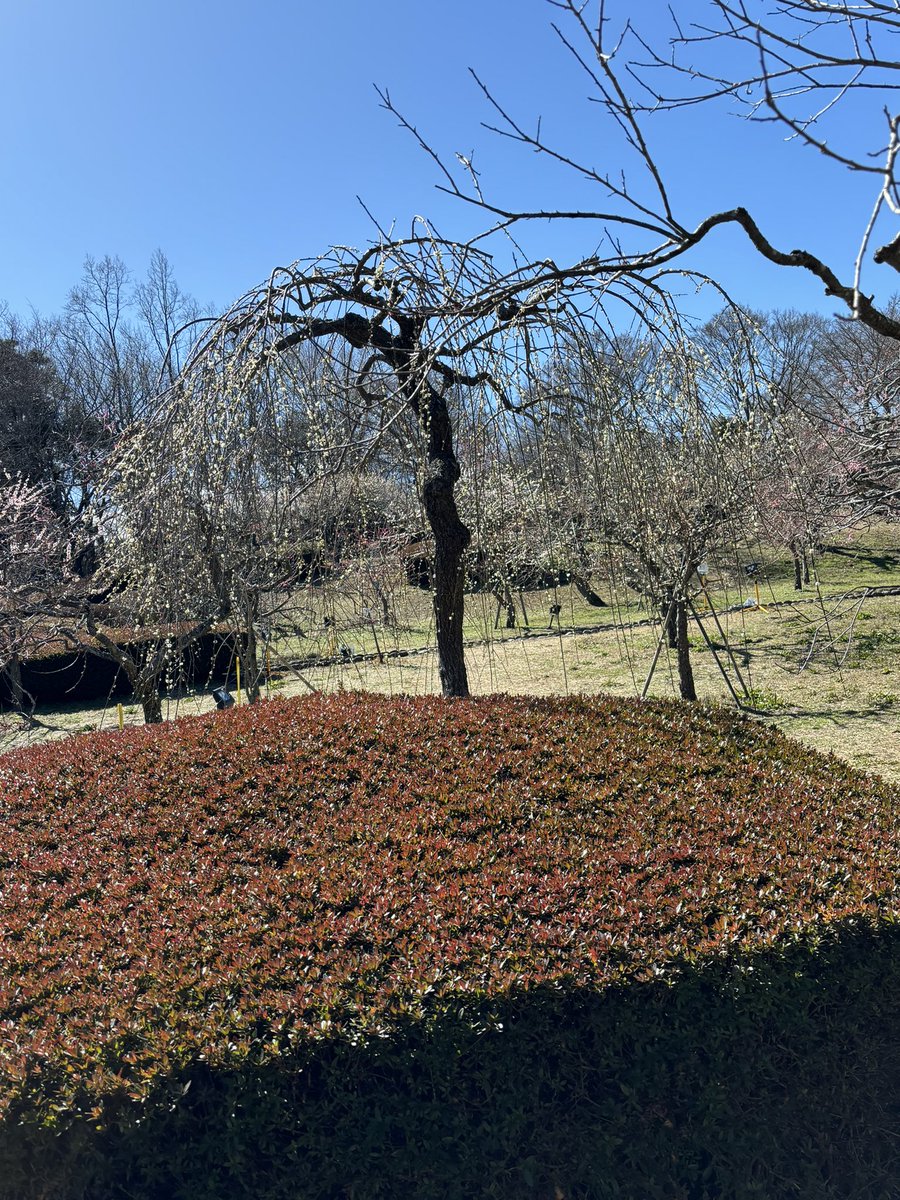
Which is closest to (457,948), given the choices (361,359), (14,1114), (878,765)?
(14,1114)

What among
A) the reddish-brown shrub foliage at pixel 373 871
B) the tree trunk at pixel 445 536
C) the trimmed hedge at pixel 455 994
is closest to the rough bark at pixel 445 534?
the tree trunk at pixel 445 536

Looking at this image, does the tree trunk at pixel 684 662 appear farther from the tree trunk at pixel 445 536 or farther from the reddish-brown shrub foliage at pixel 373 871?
the reddish-brown shrub foliage at pixel 373 871

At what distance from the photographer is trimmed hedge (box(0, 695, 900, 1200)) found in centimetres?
184

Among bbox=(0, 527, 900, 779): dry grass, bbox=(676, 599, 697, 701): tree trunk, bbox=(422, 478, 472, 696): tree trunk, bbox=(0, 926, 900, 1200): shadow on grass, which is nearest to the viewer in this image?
bbox=(0, 926, 900, 1200): shadow on grass

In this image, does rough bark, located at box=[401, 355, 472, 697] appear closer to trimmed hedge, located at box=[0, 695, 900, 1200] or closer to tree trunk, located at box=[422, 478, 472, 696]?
tree trunk, located at box=[422, 478, 472, 696]

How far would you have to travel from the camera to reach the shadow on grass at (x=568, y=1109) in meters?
1.83

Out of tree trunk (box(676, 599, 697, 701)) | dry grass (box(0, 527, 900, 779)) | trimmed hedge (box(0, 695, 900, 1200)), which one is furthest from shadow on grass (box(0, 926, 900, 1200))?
tree trunk (box(676, 599, 697, 701))

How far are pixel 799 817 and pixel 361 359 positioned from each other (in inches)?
119

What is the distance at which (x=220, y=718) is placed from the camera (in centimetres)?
372

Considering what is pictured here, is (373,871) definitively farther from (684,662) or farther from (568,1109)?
(684,662)

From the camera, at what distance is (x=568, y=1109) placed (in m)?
1.98

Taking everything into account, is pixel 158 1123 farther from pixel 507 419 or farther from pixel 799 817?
pixel 507 419

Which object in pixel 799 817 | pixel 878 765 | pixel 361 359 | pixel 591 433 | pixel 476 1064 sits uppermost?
pixel 361 359

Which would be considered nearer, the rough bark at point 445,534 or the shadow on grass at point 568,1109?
the shadow on grass at point 568,1109
